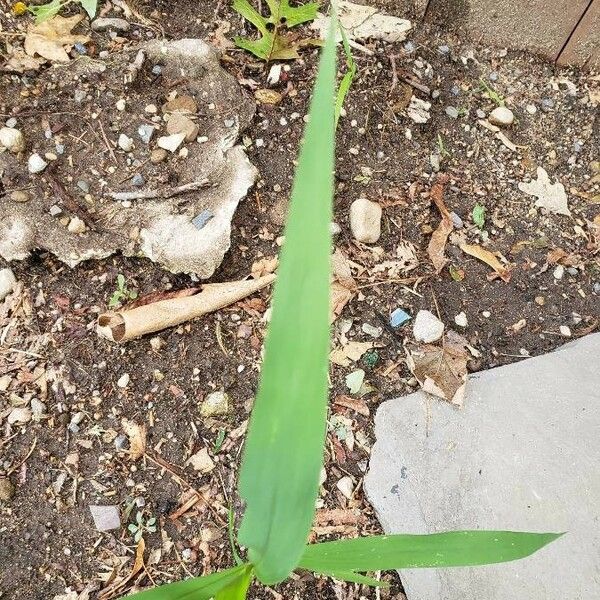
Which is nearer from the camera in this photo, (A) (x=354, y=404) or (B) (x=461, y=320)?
(A) (x=354, y=404)

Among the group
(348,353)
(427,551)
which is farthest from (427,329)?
(427,551)

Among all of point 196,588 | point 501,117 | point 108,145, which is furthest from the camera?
point 501,117

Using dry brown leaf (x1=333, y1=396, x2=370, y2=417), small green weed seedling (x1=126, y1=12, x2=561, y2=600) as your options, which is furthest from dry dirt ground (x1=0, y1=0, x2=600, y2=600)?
small green weed seedling (x1=126, y1=12, x2=561, y2=600)

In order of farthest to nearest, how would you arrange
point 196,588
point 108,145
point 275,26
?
point 275,26 → point 108,145 → point 196,588

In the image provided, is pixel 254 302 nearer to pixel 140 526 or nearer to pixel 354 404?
pixel 354 404

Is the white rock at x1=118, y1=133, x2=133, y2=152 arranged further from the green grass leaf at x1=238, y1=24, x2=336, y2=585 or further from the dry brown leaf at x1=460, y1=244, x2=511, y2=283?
the green grass leaf at x1=238, y1=24, x2=336, y2=585

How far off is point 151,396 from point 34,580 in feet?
1.24

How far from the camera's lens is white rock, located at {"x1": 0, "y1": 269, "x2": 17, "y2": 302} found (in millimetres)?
1343

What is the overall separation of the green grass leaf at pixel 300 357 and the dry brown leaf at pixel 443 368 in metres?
0.74

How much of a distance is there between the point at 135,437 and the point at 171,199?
50 cm

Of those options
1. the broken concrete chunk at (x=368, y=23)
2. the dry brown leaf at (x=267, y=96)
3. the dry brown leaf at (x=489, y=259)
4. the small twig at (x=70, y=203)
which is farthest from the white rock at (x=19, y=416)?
the broken concrete chunk at (x=368, y=23)

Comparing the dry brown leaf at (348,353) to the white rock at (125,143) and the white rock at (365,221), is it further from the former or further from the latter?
the white rock at (125,143)

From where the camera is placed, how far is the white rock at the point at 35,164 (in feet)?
4.54

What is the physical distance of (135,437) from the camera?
1.28m
